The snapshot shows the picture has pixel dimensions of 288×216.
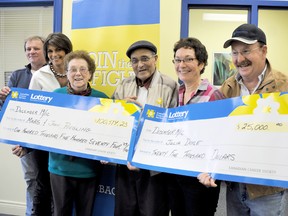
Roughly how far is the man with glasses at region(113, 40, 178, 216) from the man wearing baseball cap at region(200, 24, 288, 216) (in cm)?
43

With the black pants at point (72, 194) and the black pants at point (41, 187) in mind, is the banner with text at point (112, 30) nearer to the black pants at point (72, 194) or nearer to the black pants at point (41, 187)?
the black pants at point (41, 187)

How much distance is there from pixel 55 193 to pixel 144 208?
643 mm

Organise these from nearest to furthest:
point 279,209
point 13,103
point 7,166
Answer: point 279,209 → point 13,103 → point 7,166

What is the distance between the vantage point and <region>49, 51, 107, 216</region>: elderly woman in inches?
74.0

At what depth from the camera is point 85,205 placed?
6.40 ft

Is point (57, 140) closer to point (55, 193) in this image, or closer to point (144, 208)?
point (55, 193)

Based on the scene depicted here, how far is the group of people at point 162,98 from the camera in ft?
4.90

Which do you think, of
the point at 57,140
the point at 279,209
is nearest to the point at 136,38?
the point at 57,140

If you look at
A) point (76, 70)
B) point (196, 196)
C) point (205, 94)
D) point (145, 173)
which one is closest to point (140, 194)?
point (145, 173)

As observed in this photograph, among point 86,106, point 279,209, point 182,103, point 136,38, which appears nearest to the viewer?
point 279,209

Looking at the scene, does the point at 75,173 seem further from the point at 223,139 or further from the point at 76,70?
the point at 223,139

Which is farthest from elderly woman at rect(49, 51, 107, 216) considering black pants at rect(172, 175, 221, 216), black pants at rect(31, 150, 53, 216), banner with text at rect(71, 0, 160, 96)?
black pants at rect(172, 175, 221, 216)

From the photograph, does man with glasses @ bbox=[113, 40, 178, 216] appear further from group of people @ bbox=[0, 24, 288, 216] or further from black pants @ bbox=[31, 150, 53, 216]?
black pants @ bbox=[31, 150, 53, 216]

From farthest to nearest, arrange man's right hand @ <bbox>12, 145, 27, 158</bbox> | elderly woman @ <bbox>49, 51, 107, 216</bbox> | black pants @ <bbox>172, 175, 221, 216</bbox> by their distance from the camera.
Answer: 1. man's right hand @ <bbox>12, 145, 27, 158</bbox>
2. elderly woman @ <bbox>49, 51, 107, 216</bbox>
3. black pants @ <bbox>172, 175, 221, 216</bbox>
